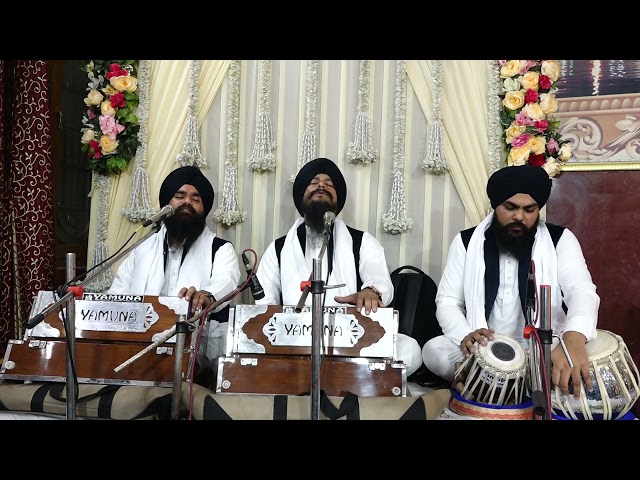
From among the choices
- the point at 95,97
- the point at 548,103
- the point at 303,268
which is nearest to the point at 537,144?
the point at 548,103

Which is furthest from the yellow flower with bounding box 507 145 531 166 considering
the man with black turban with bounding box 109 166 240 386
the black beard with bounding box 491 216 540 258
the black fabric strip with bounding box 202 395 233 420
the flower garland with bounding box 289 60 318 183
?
the black fabric strip with bounding box 202 395 233 420

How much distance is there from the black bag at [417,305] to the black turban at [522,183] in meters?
0.75

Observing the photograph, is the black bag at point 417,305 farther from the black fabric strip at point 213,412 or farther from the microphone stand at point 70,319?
the microphone stand at point 70,319

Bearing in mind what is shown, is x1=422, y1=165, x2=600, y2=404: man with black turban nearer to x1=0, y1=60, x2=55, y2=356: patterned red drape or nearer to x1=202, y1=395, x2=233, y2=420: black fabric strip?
x1=202, y1=395, x2=233, y2=420: black fabric strip

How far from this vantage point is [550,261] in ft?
10.9

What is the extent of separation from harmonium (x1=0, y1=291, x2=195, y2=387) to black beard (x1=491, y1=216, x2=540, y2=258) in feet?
6.00

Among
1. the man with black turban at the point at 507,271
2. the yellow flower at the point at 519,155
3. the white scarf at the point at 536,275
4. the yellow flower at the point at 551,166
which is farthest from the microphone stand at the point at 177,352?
the yellow flower at the point at 551,166

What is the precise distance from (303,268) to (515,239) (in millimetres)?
1280

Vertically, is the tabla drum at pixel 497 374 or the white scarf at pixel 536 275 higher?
the white scarf at pixel 536 275

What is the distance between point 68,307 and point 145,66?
2720mm

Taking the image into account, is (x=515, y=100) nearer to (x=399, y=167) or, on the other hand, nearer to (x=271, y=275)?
(x=399, y=167)

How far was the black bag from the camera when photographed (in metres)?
3.69

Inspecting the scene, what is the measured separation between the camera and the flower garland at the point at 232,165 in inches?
167

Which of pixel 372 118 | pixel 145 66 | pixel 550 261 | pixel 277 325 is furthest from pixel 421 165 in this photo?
pixel 145 66
